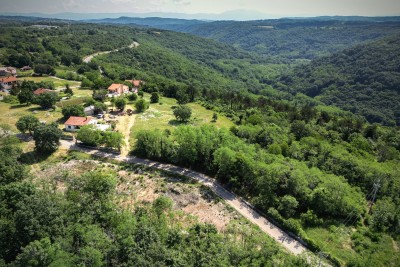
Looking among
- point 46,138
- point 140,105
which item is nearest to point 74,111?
point 46,138

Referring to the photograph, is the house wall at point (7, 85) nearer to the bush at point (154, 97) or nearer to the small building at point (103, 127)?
the bush at point (154, 97)

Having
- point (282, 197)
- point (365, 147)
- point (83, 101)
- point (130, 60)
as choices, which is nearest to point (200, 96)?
point (83, 101)

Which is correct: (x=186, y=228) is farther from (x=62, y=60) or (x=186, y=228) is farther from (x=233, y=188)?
(x=62, y=60)

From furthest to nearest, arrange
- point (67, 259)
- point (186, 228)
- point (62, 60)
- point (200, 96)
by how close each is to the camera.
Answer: point (62, 60), point (200, 96), point (186, 228), point (67, 259)

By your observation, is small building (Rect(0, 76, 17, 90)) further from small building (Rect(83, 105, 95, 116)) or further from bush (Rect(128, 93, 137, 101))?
bush (Rect(128, 93, 137, 101))

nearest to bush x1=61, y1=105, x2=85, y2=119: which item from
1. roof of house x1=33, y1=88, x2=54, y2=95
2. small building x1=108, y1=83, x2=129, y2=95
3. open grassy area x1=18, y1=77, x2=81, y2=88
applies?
roof of house x1=33, y1=88, x2=54, y2=95

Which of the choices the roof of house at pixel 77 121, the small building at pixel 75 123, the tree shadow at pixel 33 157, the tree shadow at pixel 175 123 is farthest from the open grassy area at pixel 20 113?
the tree shadow at pixel 175 123
